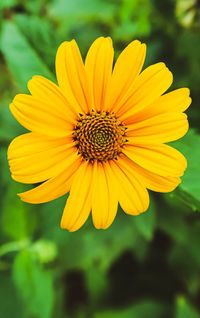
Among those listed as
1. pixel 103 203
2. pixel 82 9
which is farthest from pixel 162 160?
pixel 82 9

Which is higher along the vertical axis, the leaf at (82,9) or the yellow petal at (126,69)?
the leaf at (82,9)

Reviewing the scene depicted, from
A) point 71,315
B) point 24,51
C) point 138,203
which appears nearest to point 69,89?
point 138,203

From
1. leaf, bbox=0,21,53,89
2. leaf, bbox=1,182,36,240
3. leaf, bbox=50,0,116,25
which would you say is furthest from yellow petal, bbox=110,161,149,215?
leaf, bbox=50,0,116,25

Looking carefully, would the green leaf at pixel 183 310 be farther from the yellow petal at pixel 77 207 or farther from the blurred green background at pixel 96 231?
the yellow petal at pixel 77 207

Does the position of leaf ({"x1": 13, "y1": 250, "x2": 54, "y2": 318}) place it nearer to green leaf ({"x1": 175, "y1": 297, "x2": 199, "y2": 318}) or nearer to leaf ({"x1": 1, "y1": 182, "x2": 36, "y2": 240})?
leaf ({"x1": 1, "y1": 182, "x2": 36, "y2": 240})

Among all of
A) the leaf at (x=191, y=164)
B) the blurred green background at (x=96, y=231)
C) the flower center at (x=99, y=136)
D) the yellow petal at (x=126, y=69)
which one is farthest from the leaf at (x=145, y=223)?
the yellow petal at (x=126, y=69)

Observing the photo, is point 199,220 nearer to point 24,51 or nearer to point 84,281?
point 84,281
